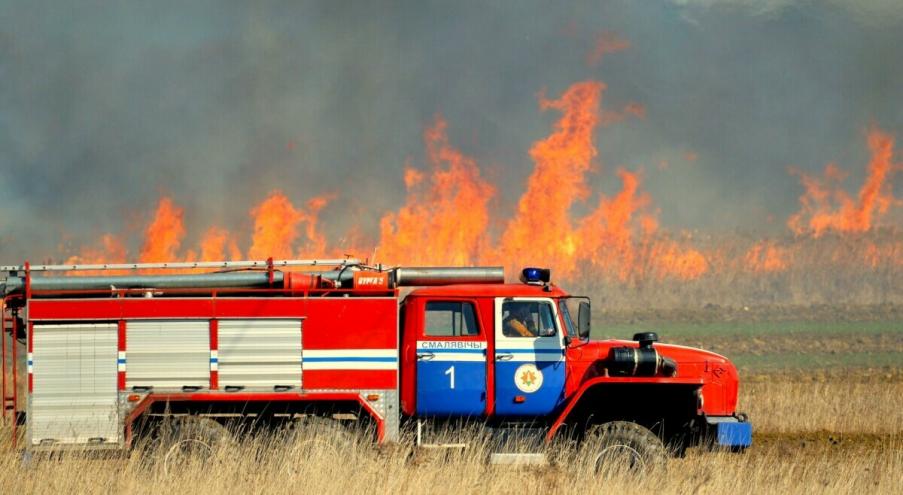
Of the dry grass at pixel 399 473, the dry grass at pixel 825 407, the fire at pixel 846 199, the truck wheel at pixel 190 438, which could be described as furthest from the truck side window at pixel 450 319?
the fire at pixel 846 199

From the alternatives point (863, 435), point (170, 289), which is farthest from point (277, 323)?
point (863, 435)

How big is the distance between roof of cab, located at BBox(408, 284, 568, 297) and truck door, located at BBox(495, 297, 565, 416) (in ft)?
0.79

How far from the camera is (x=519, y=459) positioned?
13.9m

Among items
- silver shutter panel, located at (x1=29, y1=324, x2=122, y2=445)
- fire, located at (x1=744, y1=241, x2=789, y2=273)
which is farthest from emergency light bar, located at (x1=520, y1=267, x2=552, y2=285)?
fire, located at (x1=744, y1=241, x2=789, y2=273)

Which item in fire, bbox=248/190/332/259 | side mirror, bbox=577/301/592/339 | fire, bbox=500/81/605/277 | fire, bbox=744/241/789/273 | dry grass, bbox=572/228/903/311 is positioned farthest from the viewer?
fire, bbox=744/241/789/273

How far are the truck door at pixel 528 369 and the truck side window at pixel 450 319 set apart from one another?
371 millimetres

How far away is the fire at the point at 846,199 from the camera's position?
5216 cm

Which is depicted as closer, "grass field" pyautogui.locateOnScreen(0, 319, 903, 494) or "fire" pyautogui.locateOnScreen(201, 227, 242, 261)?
"grass field" pyautogui.locateOnScreen(0, 319, 903, 494)

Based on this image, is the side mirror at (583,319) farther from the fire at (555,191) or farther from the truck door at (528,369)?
the fire at (555,191)

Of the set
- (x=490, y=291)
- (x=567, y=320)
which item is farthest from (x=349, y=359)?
(x=567, y=320)

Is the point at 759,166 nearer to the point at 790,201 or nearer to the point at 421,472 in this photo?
the point at 790,201

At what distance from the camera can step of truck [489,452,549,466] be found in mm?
13836

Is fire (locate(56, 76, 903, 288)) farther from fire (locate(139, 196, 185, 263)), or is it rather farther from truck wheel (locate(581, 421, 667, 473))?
truck wheel (locate(581, 421, 667, 473))

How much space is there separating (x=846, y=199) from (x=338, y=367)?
45.3 m
